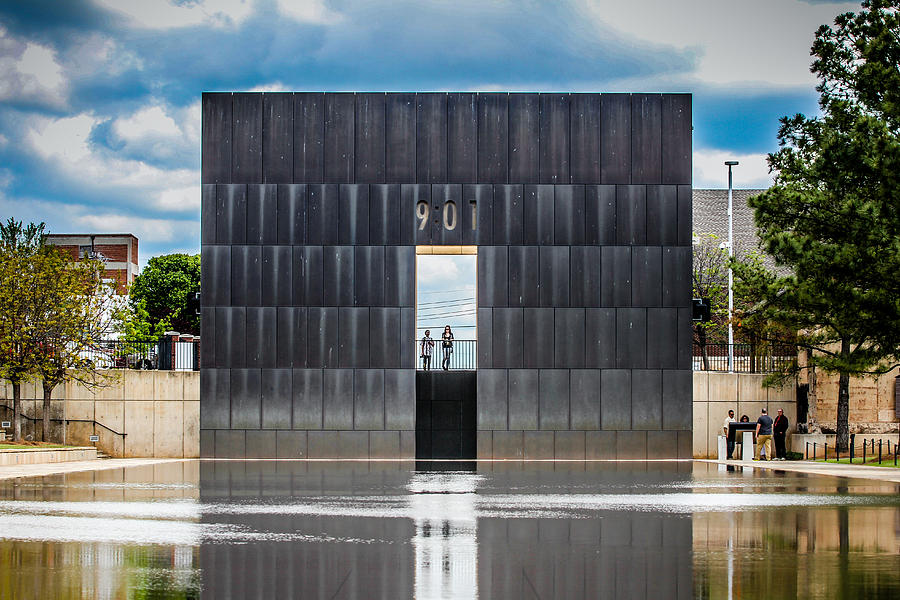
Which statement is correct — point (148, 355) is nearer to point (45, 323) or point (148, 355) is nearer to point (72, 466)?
point (45, 323)

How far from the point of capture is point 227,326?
38.3 metres

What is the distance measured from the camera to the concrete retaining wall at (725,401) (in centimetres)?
3938

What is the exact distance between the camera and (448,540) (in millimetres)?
12680

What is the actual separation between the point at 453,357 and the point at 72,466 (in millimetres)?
13584

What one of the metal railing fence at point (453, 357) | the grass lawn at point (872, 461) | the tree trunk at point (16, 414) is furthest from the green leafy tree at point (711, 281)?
the tree trunk at point (16, 414)

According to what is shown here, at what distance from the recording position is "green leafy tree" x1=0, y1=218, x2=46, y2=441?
37438 millimetres

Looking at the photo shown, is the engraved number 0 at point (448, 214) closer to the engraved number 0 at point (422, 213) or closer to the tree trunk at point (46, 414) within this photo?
the engraved number 0 at point (422, 213)

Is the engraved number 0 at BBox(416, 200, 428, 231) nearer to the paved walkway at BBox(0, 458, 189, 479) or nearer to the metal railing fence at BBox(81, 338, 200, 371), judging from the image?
the metal railing fence at BBox(81, 338, 200, 371)

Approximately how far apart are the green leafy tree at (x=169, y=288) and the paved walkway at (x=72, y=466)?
171ft

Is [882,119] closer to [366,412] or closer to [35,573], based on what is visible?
[366,412]

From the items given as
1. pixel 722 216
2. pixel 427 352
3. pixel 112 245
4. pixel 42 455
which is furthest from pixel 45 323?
pixel 112 245

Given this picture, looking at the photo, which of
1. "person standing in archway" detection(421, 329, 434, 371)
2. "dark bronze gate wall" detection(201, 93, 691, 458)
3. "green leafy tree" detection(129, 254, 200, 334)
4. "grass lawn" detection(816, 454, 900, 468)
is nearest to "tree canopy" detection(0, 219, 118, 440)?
"dark bronze gate wall" detection(201, 93, 691, 458)

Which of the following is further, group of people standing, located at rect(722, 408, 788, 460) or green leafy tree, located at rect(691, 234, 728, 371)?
green leafy tree, located at rect(691, 234, 728, 371)

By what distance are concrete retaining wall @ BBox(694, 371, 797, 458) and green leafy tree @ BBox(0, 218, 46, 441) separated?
76.9ft
